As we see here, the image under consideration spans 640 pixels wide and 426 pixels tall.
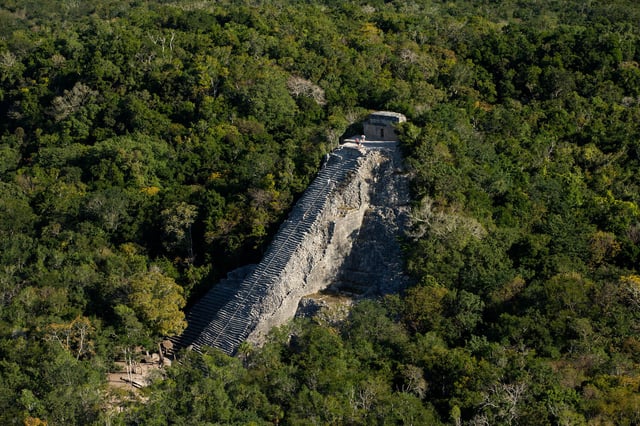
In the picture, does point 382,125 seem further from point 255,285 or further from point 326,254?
point 255,285

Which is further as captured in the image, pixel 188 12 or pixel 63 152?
pixel 188 12

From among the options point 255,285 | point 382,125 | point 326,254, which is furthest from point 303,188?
point 255,285

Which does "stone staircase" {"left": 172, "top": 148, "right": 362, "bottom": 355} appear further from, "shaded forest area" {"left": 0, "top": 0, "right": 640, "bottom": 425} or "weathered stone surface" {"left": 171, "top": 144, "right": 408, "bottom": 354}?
"shaded forest area" {"left": 0, "top": 0, "right": 640, "bottom": 425}

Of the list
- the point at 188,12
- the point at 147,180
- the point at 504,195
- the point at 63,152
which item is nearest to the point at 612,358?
the point at 504,195

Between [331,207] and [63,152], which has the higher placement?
[331,207]

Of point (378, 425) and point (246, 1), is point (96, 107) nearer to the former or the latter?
point (246, 1)

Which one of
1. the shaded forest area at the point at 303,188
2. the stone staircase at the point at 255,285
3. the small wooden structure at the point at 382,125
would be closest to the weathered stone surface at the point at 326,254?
the stone staircase at the point at 255,285
